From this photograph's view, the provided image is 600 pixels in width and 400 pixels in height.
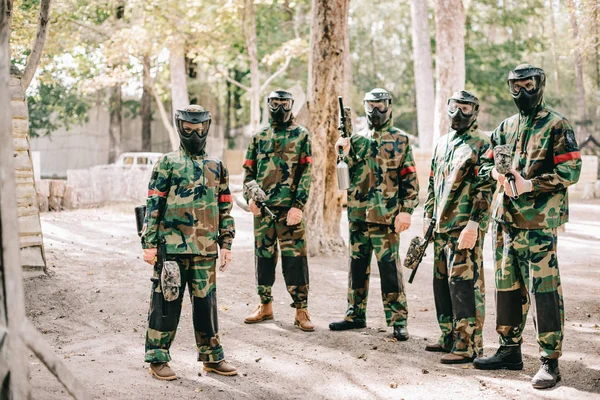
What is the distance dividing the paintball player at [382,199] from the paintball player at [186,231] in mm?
1766

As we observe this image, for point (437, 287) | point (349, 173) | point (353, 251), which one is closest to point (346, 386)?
point (437, 287)

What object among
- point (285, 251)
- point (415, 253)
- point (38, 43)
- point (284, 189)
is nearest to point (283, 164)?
point (284, 189)

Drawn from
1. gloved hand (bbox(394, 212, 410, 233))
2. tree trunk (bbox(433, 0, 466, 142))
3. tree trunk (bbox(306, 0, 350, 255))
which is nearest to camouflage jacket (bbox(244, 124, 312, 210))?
gloved hand (bbox(394, 212, 410, 233))

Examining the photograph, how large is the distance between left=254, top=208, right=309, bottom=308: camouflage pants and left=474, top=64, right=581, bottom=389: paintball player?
228cm

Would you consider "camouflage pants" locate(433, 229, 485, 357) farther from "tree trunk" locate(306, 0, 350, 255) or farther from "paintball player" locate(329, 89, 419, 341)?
"tree trunk" locate(306, 0, 350, 255)

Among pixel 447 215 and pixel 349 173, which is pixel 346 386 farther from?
pixel 349 173

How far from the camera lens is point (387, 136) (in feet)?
22.9

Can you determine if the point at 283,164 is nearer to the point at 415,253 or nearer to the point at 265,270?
the point at 265,270

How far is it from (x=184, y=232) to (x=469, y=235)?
2.23 metres

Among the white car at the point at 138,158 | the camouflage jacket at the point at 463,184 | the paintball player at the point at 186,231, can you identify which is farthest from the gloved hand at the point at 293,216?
the white car at the point at 138,158

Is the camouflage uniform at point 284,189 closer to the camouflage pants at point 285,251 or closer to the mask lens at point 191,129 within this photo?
the camouflage pants at point 285,251

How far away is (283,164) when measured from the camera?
7.29m

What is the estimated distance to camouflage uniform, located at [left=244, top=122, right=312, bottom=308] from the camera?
7.29m

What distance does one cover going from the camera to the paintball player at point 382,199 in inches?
271
